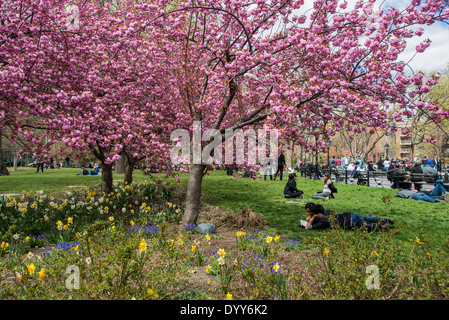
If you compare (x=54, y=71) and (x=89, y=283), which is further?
(x=54, y=71)

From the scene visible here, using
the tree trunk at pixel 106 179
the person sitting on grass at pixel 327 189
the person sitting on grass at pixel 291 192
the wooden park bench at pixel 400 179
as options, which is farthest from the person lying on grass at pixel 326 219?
the wooden park bench at pixel 400 179

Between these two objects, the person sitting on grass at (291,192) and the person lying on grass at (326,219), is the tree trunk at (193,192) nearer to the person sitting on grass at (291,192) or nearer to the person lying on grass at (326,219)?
the person lying on grass at (326,219)

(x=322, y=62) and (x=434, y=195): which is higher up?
(x=322, y=62)

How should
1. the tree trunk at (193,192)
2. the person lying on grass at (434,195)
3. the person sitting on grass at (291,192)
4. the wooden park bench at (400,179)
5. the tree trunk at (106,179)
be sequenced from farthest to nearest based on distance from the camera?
the wooden park bench at (400,179) < the person sitting on grass at (291,192) < the person lying on grass at (434,195) < the tree trunk at (106,179) < the tree trunk at (193,192)

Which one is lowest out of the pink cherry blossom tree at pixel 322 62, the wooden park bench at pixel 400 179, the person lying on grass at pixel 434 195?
the person lying on grass at pixel 434 195

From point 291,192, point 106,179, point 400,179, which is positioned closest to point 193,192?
point 106,179

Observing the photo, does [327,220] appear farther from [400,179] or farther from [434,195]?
[400,179]

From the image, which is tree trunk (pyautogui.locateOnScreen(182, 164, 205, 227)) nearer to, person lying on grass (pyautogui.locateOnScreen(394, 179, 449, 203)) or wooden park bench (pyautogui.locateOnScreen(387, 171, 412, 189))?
person lying on grass (pyautogui.locateOnScreen(394, 179, 449, 203))

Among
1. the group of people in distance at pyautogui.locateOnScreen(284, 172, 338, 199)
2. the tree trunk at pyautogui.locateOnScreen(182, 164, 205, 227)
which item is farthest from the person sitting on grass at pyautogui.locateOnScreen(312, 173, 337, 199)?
the tree trunk at pyautogui.locateOnScreen(182, 164, 205, 227)

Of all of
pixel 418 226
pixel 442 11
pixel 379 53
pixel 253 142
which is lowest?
pixel 418 226
